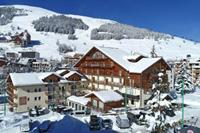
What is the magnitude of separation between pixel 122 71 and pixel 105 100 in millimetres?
8592

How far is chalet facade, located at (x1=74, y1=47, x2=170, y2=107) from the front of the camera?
56562 mm

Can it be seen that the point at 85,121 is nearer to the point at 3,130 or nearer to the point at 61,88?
the point at 3,130

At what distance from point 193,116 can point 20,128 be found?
2376cm

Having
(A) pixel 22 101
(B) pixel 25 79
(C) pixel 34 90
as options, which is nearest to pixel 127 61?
(C) pixel 34 90

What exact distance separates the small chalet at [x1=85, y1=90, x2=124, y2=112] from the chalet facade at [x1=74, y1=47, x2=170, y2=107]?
3.20 m

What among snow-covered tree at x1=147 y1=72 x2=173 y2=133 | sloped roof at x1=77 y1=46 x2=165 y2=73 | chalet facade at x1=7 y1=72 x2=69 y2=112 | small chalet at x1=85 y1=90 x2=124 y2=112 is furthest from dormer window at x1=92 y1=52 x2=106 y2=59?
snow-covered tree at x1=147 y1=72 x2=173 y2=133

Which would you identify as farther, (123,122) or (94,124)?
(123,122)

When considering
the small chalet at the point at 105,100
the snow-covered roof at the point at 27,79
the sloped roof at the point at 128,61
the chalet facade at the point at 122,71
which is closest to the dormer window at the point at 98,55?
the chalet facade at the point at 122,71

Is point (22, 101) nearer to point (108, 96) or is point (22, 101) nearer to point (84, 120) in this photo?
point (108, 96)

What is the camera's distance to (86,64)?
69.9 m

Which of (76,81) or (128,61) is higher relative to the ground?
(128,61)

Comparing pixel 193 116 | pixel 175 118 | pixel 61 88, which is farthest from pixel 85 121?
pixel 61 88

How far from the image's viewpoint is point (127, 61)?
204 ft

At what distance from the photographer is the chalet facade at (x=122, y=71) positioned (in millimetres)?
56562
